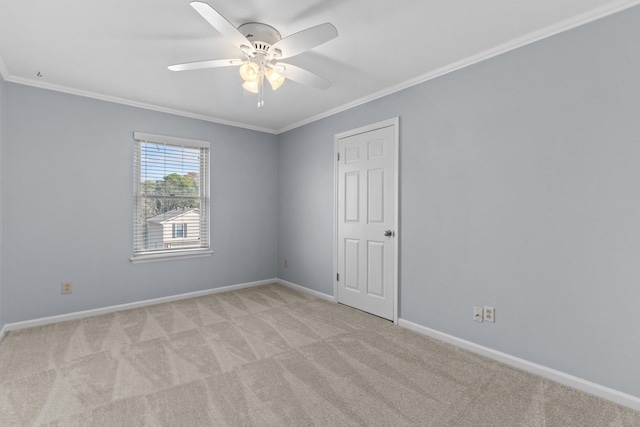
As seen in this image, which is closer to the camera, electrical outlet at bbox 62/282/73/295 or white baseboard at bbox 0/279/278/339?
white baseboard at bbox 0/279/278/339

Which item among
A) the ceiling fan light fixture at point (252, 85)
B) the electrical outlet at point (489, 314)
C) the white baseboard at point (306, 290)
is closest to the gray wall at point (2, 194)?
the ceiling fan light fixture at point (252, 85)

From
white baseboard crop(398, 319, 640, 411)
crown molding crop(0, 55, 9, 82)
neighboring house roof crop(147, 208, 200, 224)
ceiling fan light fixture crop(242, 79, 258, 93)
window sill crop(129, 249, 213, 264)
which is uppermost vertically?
crown molding crop(0, 55, 9, 82)

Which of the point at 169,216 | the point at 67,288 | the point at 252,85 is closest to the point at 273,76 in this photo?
the point at 252,85

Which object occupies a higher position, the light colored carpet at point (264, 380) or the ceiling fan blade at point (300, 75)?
the ceiling fan blade at point (300, 75)

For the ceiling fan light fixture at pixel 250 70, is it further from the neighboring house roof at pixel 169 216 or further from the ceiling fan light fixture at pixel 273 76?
the neighboring house roof at pixel 169 216

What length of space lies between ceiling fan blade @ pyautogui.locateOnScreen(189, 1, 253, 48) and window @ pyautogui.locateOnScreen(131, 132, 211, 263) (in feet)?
8.07

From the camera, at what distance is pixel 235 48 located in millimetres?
2502

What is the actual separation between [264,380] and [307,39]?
2.28 metres

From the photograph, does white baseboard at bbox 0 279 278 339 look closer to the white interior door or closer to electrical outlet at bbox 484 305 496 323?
the white interior door

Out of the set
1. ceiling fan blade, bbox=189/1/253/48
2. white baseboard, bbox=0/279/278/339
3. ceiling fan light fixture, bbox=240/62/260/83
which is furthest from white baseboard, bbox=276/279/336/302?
ceiling fan blade, bbox=189/1/253/48

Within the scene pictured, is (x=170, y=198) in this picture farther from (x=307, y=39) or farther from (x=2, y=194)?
(x=307, y=39)

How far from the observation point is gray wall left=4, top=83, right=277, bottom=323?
3135mm

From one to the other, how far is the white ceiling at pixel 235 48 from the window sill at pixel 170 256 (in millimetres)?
1889

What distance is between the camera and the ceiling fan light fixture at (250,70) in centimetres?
226
